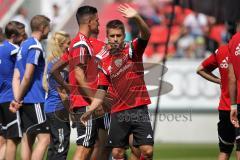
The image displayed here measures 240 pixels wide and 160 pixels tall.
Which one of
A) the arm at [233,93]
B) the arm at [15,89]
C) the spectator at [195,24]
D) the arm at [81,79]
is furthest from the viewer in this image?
the spectator at [195,24]

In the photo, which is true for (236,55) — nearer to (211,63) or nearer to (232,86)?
(232,86)

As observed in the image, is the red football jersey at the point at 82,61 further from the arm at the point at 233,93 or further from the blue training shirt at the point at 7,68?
the arm at the point at 233,93

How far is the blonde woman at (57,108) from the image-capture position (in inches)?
529

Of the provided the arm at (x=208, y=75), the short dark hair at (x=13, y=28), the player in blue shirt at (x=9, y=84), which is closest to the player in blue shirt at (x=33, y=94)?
the player in blue shirt at (x=9, y=84)

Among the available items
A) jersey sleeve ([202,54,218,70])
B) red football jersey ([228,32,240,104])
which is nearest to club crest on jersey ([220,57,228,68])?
jersey sleeve ([202,54,218,70])

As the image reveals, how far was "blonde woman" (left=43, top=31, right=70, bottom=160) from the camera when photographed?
13445 millimetres

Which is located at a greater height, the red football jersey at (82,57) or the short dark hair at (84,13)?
the short dark hair at (84,13)

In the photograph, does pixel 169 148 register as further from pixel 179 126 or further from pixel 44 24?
pixel 44 24

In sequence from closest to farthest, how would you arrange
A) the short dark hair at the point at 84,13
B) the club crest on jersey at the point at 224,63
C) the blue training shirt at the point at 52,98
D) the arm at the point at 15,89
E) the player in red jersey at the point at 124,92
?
1. the player in red jersey at the point at 124,92
2. the short dark hair at the point at 84,13
3. the club crest on jersey at the point at 224,63
4. the arm at the point at 15,89
5. the blue training shirt at the point at 52,98

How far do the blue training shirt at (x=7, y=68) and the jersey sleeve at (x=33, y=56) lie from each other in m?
0.83

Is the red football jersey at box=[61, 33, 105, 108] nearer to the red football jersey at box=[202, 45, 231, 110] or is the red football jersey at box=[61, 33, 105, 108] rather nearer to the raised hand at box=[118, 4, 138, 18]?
the raised hand at box=[118, 4, 138, 18]

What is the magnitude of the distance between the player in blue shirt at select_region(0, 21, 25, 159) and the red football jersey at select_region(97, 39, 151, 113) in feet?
6.80

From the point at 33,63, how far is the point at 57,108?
941mm

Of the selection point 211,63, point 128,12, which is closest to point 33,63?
point 128,12
